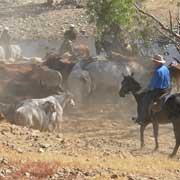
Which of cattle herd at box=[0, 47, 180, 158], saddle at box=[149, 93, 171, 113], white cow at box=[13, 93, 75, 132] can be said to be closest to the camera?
saddle at box=[149, 93, 171, 113]

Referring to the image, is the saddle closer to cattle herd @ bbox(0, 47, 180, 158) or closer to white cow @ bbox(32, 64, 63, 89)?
cattle herd @ bbox(0, 47, 180, 158)

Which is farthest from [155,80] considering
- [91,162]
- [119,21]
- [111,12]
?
[111,12]

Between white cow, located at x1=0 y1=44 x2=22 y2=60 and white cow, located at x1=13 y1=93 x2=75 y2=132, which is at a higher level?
white cow, located at x1=0 y1=44 x2=22 y2=60

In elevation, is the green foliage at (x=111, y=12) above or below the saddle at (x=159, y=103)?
above

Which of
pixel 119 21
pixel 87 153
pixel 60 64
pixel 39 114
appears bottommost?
pixel 87 153

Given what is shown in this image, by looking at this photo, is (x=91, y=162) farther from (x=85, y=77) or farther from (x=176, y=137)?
(x=85, y=77)

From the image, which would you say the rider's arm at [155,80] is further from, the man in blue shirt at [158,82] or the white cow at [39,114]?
the white cow at [39,114]

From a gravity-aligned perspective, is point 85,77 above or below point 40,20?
below

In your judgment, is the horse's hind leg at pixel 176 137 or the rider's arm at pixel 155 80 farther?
the rider's arm at pixel 155 80

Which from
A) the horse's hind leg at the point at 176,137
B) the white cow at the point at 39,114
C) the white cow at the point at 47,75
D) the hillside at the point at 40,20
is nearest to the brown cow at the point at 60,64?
the white cow at the point at 47,75

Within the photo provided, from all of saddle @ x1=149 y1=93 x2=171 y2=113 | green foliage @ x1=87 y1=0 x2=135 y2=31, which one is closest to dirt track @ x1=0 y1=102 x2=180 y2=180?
saddle @ x1=149 y1=93 x2=171 y2=113

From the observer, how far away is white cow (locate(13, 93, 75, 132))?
15359mm

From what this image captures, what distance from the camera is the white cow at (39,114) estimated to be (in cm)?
1536

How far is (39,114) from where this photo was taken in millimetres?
15570
